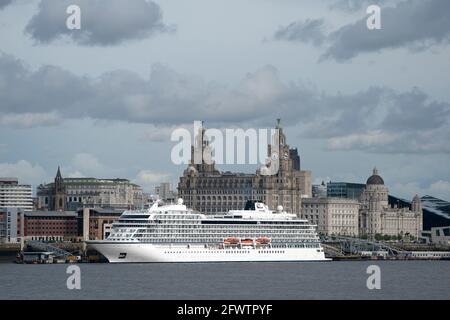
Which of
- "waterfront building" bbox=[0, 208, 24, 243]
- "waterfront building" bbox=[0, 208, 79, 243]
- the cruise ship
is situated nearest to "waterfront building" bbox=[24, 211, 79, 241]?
"waterfront building" bbox=[0, 208, 79, 243]

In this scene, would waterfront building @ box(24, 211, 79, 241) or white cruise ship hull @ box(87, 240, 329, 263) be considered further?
waterfront building @ box(24, 211, 79, 241)

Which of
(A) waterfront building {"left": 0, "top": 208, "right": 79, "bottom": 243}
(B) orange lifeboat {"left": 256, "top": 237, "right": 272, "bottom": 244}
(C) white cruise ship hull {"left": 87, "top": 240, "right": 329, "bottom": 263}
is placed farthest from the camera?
(A) waterfront building {"left": 0, "top": 208, "right": 79, "bottom": 243}

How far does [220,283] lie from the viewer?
89375mm

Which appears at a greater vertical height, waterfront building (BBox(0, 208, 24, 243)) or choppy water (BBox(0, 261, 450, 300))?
waterfront building (BBox(0, 208, 24, 243))

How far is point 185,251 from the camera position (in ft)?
425

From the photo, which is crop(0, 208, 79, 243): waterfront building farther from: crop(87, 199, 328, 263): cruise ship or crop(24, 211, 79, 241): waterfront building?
crop(87, 199, 328, 263): cruise ship

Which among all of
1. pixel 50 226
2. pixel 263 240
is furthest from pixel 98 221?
pixel 263 240

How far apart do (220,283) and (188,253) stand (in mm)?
40125

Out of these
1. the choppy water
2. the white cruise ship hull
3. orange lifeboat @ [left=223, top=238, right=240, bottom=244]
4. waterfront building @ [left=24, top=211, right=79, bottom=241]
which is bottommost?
the choppy water

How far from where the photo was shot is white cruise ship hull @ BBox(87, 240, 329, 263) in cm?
12594

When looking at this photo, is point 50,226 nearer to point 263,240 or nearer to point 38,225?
point 38,225

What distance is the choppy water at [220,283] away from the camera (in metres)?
78.2

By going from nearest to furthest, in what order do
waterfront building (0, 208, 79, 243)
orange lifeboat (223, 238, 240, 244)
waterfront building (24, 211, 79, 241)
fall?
1. orange lifeboat (223, 238, 240, 244)
2. waterfront building (0, 208, 79, 243)
3. waterfront building (24, 211, 79, 241)
